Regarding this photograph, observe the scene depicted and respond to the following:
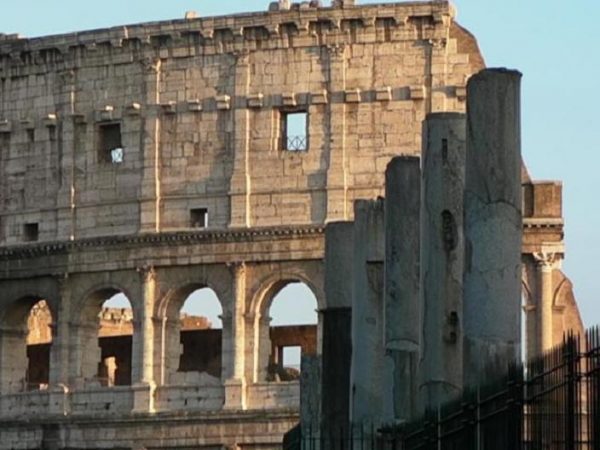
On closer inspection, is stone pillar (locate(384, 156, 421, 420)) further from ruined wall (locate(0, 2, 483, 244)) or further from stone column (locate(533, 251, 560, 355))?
ruined wall (locate(0, 2, 483, 244))

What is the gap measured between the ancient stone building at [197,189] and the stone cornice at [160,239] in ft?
0.15

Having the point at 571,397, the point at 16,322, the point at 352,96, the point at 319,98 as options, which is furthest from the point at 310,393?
the point at 16,322

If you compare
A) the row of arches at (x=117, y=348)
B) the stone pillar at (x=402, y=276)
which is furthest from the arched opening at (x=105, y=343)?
the stone pillar at (x=402, y=276)

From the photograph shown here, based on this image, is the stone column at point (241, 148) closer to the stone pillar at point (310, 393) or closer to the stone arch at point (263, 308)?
the stone arch at point (263, 308)

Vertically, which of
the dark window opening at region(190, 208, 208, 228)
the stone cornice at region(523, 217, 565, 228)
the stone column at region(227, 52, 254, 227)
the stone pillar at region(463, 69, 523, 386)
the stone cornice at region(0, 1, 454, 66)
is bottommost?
the stone pillar at region(463, 69, 523, 386)

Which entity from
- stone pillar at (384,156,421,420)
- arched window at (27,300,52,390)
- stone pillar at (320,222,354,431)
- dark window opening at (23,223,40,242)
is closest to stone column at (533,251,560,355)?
dark window opening at (23,223,40,242)

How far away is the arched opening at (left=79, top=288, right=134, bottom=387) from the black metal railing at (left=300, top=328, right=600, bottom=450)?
37378 mm

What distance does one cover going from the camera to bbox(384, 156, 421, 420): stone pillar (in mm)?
23812

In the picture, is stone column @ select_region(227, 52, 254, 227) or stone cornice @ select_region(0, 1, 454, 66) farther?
stone column @ select_region(227, 52, 254, 227)

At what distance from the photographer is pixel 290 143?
2124 inches

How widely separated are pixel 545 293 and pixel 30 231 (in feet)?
44.1

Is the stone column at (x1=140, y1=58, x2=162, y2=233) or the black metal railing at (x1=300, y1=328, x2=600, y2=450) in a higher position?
the stone column at (x1=140, y1=58, x2=162, y2=233)

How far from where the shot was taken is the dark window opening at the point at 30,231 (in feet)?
186

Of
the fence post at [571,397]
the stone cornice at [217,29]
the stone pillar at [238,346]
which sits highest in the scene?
the stone cornice at [217,29]
